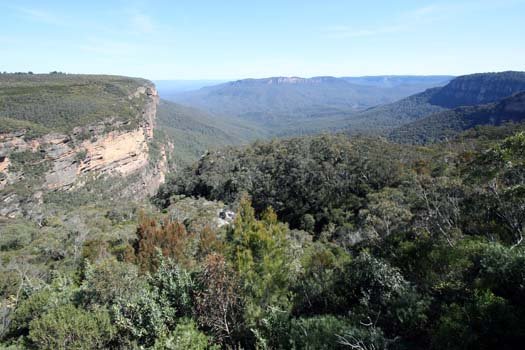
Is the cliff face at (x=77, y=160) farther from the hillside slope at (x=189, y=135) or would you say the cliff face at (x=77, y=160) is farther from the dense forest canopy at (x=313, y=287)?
the dense forest canopy at (x=313, y=287)

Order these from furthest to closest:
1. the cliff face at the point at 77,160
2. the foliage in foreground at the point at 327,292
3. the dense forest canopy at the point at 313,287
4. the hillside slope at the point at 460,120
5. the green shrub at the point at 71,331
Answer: the hillside slope at the point at 460,120 < the cliff face at the point at 77,160 < the green shrub at the point at 71,331 < the dense forest canopy at the point at 313,287 < the foliage in foreground at the point at 327,292

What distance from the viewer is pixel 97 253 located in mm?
24891

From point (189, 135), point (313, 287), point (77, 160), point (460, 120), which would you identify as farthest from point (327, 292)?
point (189, 135)

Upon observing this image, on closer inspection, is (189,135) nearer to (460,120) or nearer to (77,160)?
(77,160)

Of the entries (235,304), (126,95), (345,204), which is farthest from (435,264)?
(126,95)

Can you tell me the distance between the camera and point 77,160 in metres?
70.9

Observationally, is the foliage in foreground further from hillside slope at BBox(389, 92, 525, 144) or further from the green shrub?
hillside slope at BBox(389, 92, 525, 144)

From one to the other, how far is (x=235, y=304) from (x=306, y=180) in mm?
37993

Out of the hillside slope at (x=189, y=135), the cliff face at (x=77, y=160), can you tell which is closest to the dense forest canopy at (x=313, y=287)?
the cliff face at (x=77, y=160)

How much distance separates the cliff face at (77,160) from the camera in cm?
5928

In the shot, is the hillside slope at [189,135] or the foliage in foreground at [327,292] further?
the hillside slope at [189,135]

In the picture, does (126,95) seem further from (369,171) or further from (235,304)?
(235,304)

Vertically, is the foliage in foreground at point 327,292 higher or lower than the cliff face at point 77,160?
higher

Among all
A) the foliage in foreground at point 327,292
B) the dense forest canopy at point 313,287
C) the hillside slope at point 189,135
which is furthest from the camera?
the hillside slope at point 189,135
